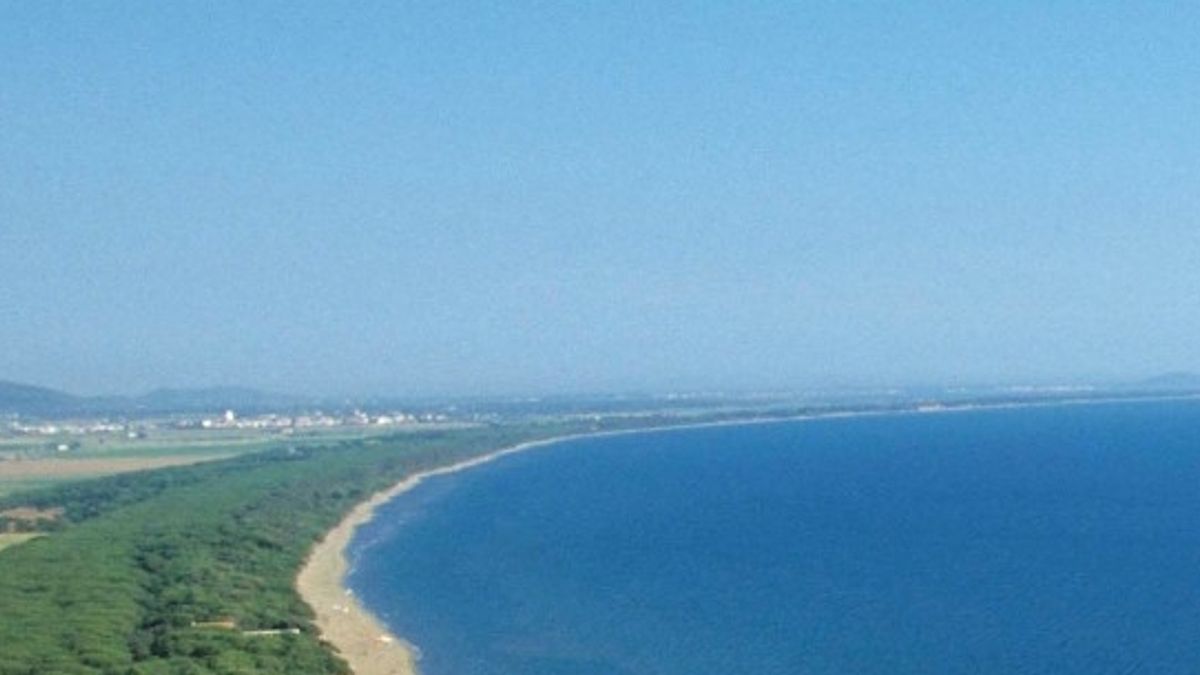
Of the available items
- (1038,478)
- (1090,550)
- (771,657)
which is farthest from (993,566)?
(1038,478)

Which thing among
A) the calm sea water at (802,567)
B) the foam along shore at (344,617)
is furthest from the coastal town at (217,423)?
the foam along shore at (344,617)

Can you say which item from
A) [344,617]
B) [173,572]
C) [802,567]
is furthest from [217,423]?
[344,617]

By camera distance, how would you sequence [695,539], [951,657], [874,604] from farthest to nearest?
[695,539] → [874,604] → [951,657]

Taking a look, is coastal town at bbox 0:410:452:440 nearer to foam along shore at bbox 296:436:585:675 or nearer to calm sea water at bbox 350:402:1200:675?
calm sea water at bbox 350:402:1200:675

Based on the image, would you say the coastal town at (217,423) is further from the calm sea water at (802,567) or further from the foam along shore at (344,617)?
the foam along shore at (344,617)

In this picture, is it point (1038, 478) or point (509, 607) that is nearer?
point (509, 607)

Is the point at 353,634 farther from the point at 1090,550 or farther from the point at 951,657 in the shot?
the point at 1090,550
